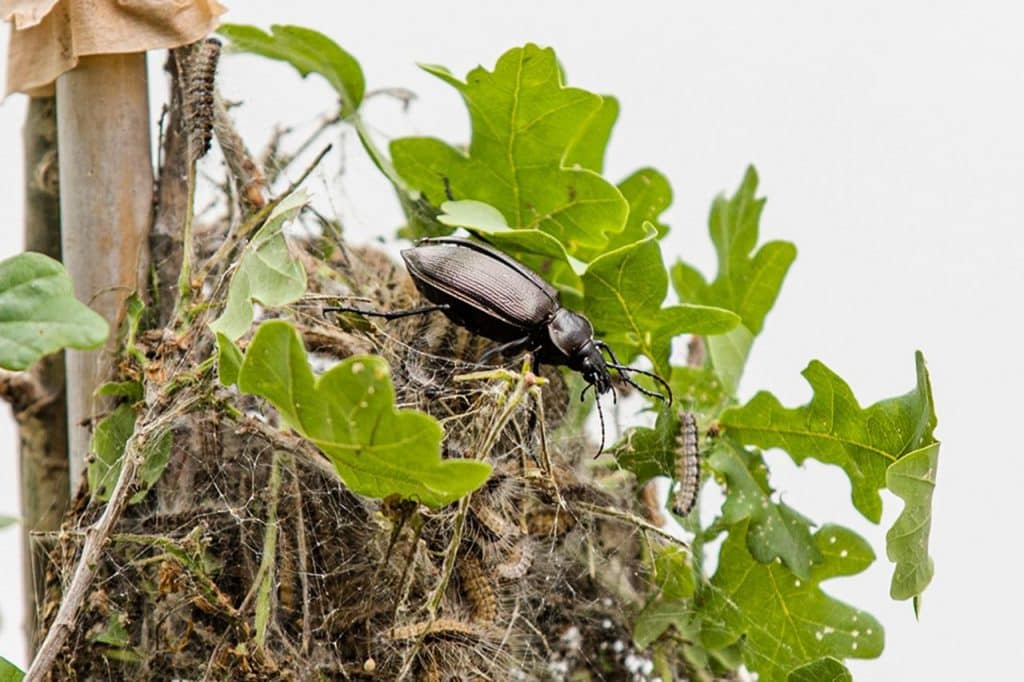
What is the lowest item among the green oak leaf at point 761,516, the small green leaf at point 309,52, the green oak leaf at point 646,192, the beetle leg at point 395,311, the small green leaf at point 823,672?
the small green leaf at point 823,672

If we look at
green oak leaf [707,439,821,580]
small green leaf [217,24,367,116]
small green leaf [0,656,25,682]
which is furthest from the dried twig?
green oak leaf [707,439,821,580]

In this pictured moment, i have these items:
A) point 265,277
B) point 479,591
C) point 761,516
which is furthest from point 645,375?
point 265,277

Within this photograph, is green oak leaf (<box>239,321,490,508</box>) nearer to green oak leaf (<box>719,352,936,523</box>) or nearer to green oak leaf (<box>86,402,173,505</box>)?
green oak leaf (<box>86,402,173,505</box>)

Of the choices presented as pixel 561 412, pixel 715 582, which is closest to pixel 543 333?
pixel 561 412

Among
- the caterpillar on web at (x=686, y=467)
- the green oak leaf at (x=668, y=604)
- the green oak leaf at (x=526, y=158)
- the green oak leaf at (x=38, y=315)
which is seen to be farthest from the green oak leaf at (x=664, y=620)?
the green oak leaf at (x=38, y=315)

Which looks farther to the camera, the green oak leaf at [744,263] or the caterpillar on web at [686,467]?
the green oak leaf at [744,263]

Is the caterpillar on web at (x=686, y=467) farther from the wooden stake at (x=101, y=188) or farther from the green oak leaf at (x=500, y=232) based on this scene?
the wooden stake at (x=101, y=188)
